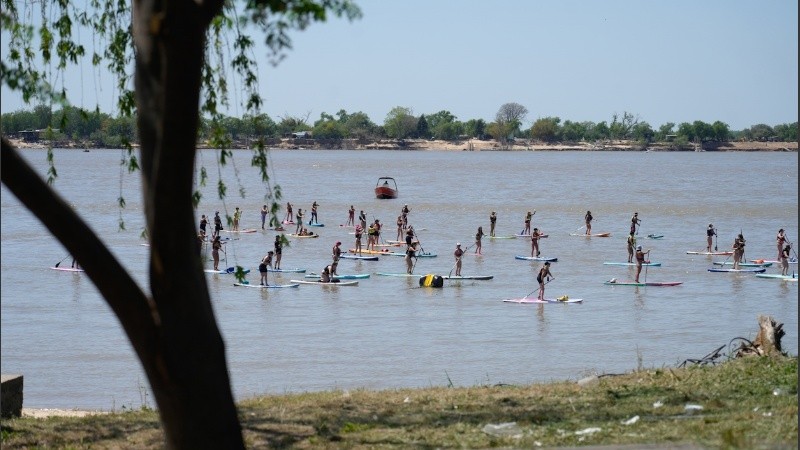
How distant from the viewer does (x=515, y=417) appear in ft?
31.2

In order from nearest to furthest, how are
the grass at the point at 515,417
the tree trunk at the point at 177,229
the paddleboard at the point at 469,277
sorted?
the tree trunk at the point at 177,229, the grass at the point at 515,417, the paddleboard at the point at 469,277

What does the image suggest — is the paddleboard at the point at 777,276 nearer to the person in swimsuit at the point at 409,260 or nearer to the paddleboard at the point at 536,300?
the paddleboard at the point at 536,300

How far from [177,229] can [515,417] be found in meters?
4.54

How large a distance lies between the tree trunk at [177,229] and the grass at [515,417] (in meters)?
2.57

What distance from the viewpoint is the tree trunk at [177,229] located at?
5.73 m

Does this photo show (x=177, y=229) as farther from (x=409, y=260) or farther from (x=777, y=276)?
(x=777, y=276)

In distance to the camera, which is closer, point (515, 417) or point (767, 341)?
point (515, 417)

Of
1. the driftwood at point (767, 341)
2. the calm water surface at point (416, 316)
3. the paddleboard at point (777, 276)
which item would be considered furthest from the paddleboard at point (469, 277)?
the driftwood at point (767, 341)

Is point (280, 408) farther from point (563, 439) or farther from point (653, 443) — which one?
point (653, 443)

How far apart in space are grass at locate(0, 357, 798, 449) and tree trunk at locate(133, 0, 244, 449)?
257 cm

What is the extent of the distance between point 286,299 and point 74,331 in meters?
6.85

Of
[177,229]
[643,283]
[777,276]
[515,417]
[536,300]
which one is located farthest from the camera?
[777,276]

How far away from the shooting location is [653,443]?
7734 mm

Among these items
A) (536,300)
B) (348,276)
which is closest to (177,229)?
(536,300)
